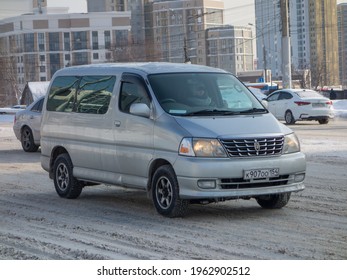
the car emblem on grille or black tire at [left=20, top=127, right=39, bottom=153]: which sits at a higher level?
the car emblem on grille

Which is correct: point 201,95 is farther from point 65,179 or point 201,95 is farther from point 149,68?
point 65,179

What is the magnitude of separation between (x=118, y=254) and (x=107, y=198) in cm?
458

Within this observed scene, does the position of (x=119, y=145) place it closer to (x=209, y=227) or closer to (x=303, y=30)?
(x=209, y=227)

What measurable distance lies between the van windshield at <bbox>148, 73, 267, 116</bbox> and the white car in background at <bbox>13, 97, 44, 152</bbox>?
11118 mm

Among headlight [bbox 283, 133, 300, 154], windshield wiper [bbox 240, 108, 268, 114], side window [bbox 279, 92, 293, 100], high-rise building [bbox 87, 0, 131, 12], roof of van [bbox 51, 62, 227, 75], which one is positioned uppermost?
high-rise building [bbox 87, 0, 131, 12]

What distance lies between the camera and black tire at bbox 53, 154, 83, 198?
12600mm

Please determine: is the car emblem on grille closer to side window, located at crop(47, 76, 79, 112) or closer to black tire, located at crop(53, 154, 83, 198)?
black tire, located at crop(53, 154, 83, 198)

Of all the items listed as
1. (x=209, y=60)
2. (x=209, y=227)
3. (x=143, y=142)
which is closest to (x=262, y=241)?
(x=209, y=227)

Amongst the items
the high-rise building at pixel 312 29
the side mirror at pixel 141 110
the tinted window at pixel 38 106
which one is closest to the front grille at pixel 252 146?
the side mirror at pixel 141 110

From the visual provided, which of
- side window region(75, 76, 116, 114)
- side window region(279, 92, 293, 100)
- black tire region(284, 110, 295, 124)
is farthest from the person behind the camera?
side window region(279, 92, 293, 100)

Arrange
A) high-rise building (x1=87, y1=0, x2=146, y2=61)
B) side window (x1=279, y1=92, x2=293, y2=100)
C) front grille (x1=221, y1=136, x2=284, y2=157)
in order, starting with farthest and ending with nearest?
high-rise building (x1=87, y1=0, x2=146, y2=61) < side window (x1=279, y1=92, x2=293, y2=100) < front grille (x1=221, y1=136, x2=284, y2=157)

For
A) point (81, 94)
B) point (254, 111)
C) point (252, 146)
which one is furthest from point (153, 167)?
point (81, 94)

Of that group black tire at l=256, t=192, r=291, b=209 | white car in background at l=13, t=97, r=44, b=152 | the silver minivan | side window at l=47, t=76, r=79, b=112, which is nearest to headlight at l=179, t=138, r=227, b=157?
the silver minivan

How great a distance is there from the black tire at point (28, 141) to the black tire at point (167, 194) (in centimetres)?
1210
